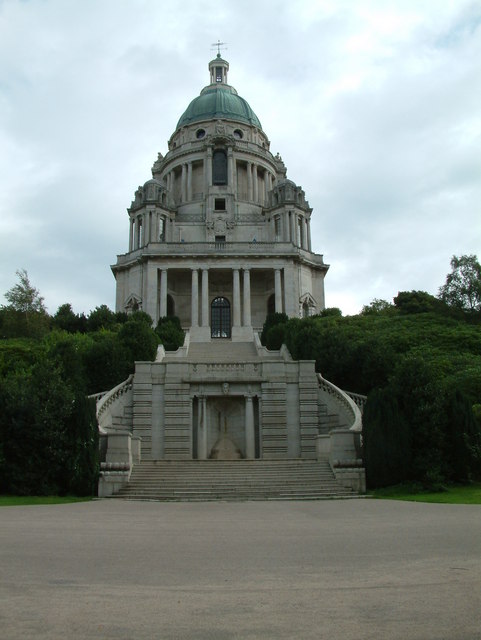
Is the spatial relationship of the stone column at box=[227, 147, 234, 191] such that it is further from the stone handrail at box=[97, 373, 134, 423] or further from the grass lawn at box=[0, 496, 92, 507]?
the grass lawn at box=[0, 496, 92, 507]

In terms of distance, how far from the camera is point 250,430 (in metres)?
30.6

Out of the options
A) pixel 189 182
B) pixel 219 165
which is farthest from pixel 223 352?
pixel 219 165

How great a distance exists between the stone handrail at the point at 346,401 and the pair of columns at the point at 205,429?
3.85 meters

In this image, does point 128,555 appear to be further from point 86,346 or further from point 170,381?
point 86,346

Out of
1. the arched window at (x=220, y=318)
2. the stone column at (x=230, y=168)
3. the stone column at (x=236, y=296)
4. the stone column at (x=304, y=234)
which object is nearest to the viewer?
the stone column at (x=236, y=296)

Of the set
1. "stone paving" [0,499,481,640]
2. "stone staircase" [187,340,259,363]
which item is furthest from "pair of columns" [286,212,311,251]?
"stone paving" [0,499,481,640]

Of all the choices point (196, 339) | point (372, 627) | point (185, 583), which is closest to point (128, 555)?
point (185, 583)

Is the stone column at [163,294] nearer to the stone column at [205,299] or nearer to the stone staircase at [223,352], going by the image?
the stone column at [205,299]

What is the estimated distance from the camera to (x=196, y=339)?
60.1m

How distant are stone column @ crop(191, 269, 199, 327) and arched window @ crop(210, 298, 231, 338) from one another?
4.33 meters

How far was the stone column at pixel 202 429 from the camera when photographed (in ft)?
99.4

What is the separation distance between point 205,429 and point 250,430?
2.33 m

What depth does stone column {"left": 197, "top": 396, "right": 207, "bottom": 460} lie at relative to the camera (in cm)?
3030

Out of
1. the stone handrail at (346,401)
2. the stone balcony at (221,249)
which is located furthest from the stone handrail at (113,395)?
the stone balcony at (221,249)
